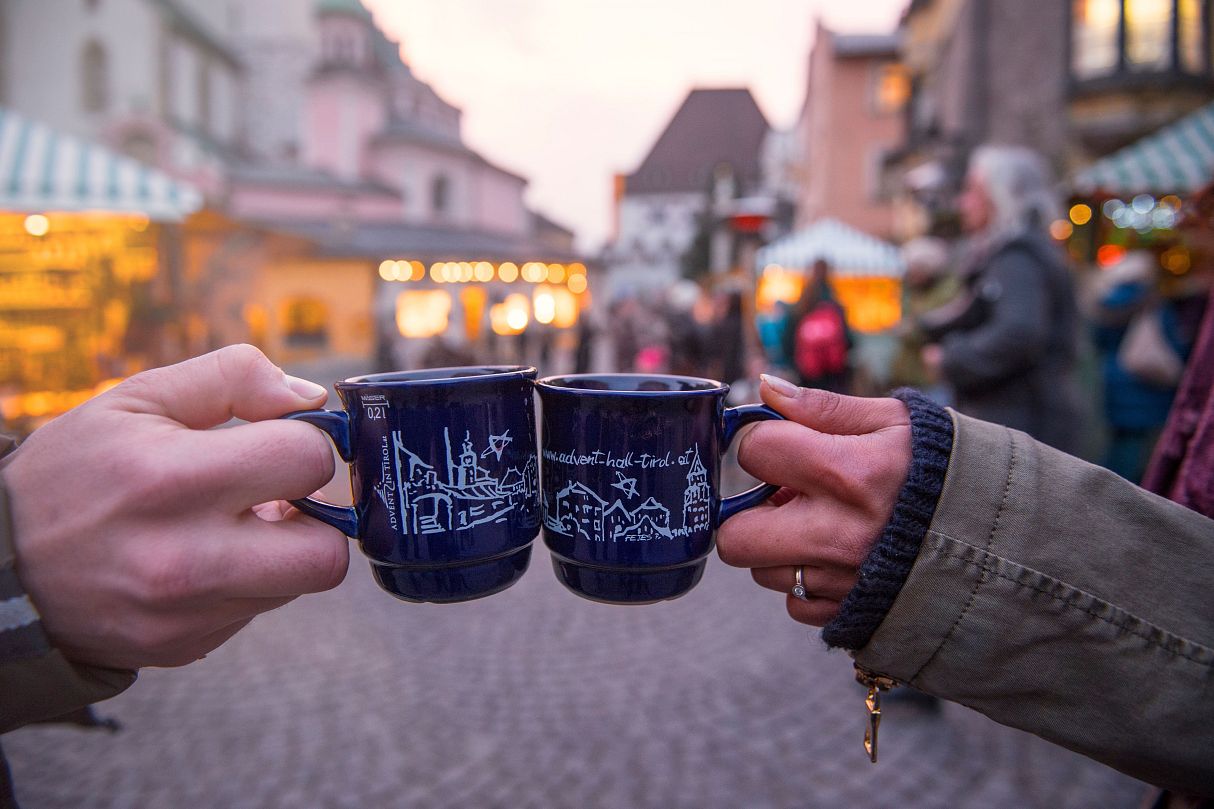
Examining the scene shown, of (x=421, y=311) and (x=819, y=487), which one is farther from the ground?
(x=421, y=311)

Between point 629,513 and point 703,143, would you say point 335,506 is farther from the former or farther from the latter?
point 703,143

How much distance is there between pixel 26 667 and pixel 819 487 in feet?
2.81

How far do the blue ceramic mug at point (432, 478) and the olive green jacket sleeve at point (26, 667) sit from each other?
0.89ft

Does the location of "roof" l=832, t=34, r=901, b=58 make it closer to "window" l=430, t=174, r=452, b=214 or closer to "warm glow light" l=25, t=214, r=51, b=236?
"window" l=430, t=174, r=452, b=214

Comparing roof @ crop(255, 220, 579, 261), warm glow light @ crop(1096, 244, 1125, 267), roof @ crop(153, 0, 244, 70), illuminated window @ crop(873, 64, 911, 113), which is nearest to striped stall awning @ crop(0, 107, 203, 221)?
warm glow light @ crop(1096, 244, 1125, 267)

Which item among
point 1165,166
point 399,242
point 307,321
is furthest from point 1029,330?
point 399,242

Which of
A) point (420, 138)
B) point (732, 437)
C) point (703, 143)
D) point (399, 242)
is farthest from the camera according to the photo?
point (703, 143)

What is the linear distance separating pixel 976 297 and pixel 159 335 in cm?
706

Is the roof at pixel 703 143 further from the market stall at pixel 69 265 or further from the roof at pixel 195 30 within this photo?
the market stall at pixel 69 265

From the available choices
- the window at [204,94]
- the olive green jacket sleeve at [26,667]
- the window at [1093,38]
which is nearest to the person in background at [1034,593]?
the olive green jacket sleeve at [26,667]

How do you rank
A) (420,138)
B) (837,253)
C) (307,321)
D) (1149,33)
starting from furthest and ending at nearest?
(420,138), (307,321), (837,253), (1149,33)

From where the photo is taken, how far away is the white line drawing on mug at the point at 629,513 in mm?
913

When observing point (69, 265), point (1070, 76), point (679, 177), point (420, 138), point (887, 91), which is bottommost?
point (69, 265)

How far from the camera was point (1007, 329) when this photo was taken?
2.43 m
